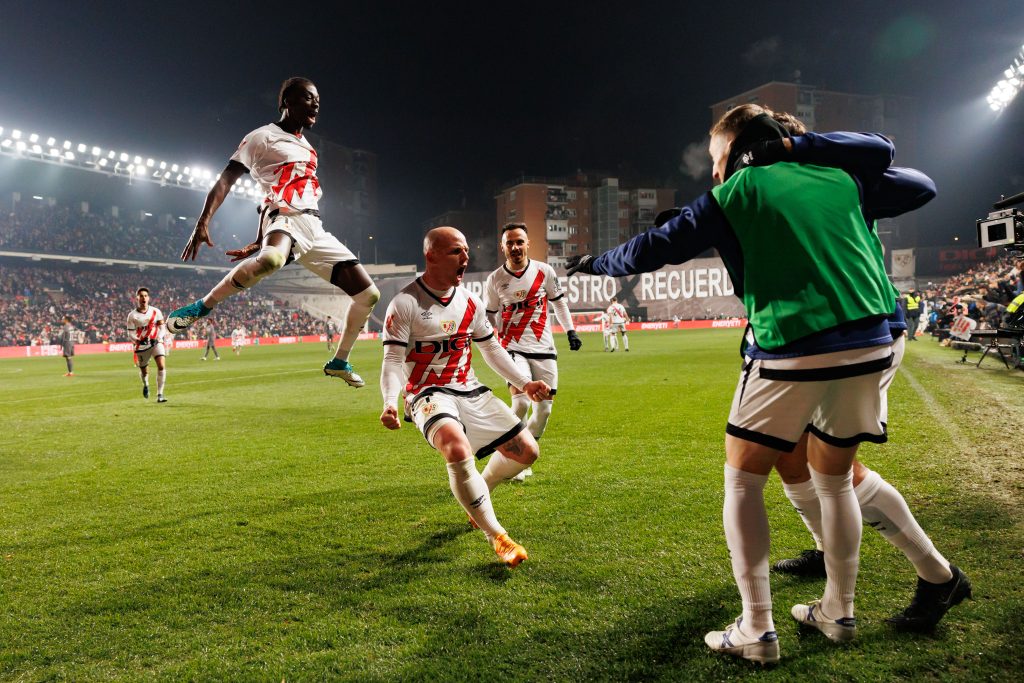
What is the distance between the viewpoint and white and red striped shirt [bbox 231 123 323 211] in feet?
14.7

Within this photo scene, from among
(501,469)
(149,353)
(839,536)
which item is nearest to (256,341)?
(149,353)

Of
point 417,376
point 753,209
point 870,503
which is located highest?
point 753,209

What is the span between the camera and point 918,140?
64062 mm

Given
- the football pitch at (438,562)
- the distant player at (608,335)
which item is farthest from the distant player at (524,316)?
the distant player at (608,335)

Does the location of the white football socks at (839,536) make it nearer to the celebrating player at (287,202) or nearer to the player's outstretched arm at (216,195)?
the celebrating player at (287,202)

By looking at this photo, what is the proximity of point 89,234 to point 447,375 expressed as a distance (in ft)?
192

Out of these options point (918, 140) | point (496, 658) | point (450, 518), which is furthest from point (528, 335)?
point (918, 140)

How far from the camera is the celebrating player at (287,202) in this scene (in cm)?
444

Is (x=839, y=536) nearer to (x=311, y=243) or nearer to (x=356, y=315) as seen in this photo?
(x=356, y=315)

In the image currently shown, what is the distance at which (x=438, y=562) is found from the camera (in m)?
3.93

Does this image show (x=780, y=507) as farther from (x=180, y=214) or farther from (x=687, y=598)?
(x=180, y=214)

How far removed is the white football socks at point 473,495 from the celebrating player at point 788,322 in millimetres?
1578

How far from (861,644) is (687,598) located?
0.79 metres

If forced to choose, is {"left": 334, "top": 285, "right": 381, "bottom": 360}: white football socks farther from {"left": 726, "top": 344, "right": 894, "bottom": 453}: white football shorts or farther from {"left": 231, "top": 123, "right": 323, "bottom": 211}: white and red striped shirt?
{"left": 726, "top": 344, "right": 894, "bottom": 453}: white football shorts
